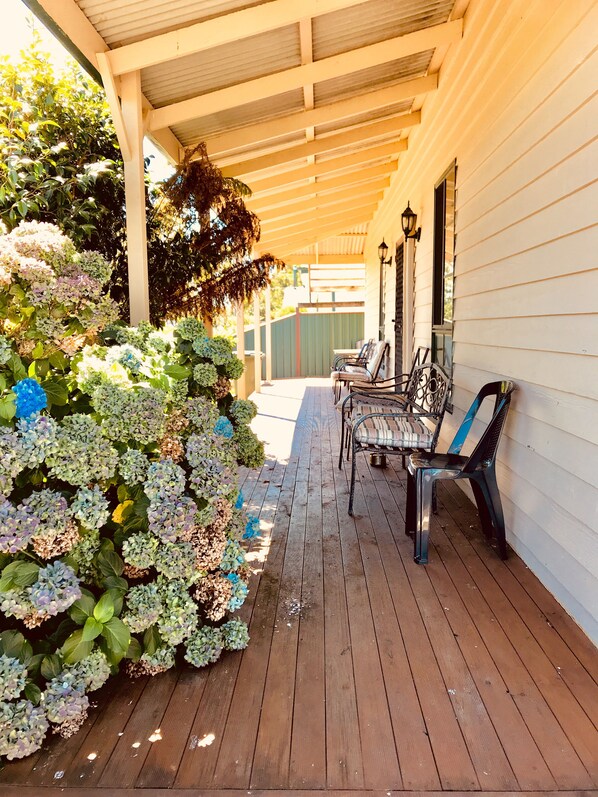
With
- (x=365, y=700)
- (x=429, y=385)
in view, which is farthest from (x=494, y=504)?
(x=429, y=385)

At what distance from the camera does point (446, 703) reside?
160 cm

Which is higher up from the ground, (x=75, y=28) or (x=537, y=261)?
(x=75, y=28)

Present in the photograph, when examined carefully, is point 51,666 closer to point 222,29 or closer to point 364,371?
point 222,29

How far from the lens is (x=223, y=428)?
2049mm

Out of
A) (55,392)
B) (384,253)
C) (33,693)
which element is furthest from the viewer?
(384,253)

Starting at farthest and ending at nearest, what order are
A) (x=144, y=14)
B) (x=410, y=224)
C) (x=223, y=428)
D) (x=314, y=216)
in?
(x=314, y=216)
(x=410, y=224)
(x=144, y=14)
(x=223, y=428)

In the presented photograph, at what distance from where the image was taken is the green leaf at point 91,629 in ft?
5.02

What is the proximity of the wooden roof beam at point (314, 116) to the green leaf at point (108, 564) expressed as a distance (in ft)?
10.6

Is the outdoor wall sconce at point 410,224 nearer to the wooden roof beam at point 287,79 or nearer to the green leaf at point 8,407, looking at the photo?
the wooden roof beam at point 287,79

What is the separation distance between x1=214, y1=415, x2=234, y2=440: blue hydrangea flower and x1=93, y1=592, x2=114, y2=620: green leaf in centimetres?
68

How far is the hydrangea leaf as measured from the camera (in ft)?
5.02

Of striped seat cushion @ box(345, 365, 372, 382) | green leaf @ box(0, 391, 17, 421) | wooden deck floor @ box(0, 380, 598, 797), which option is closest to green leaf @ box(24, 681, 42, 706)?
wooden deck floor @ box(0, 380, 598, 797)

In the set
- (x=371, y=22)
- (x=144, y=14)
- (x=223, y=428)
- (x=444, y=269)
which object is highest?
(x=371, y=22)

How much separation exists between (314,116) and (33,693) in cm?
404
